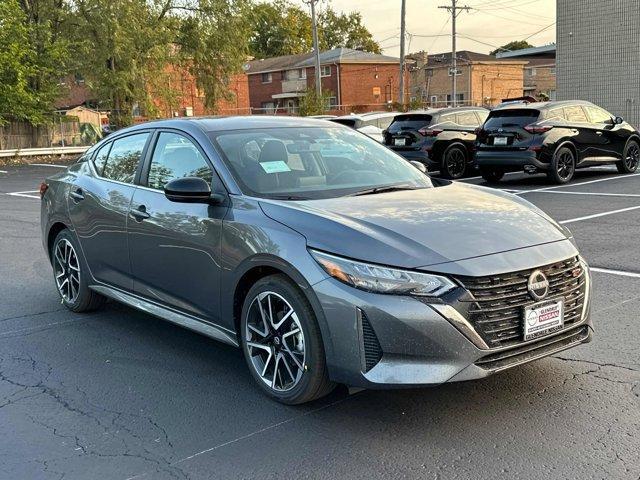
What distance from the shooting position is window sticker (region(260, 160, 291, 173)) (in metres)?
4.55

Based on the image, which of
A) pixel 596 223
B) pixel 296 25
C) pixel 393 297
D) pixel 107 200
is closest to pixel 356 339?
pixel 393 297

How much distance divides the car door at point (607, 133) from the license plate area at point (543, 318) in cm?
1211

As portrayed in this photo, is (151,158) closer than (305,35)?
Yes

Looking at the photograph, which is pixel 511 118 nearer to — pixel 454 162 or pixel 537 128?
pixel 537 128

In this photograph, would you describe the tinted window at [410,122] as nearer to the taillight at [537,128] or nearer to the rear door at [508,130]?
the rear door at [508,130]

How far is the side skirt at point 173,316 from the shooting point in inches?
170

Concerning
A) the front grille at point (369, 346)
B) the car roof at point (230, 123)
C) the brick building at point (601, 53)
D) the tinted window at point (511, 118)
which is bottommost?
the front grille at point (369, 346)

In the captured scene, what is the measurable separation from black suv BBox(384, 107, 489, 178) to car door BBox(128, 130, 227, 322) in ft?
36.5

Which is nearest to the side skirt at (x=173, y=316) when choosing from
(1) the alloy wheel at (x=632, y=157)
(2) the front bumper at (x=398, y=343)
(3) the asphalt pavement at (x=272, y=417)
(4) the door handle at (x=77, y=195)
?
(3) the asphalt pavement at (x=272, y=417)

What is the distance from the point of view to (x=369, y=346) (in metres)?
3.43

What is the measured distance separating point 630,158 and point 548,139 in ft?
10.5

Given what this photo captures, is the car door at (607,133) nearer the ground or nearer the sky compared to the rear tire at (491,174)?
nearer the sky

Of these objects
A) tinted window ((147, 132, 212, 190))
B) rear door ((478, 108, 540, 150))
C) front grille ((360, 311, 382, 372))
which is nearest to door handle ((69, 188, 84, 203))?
tinted window ((147, 132, 212, 190))

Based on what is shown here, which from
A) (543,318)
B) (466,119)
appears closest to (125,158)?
(543,318)
